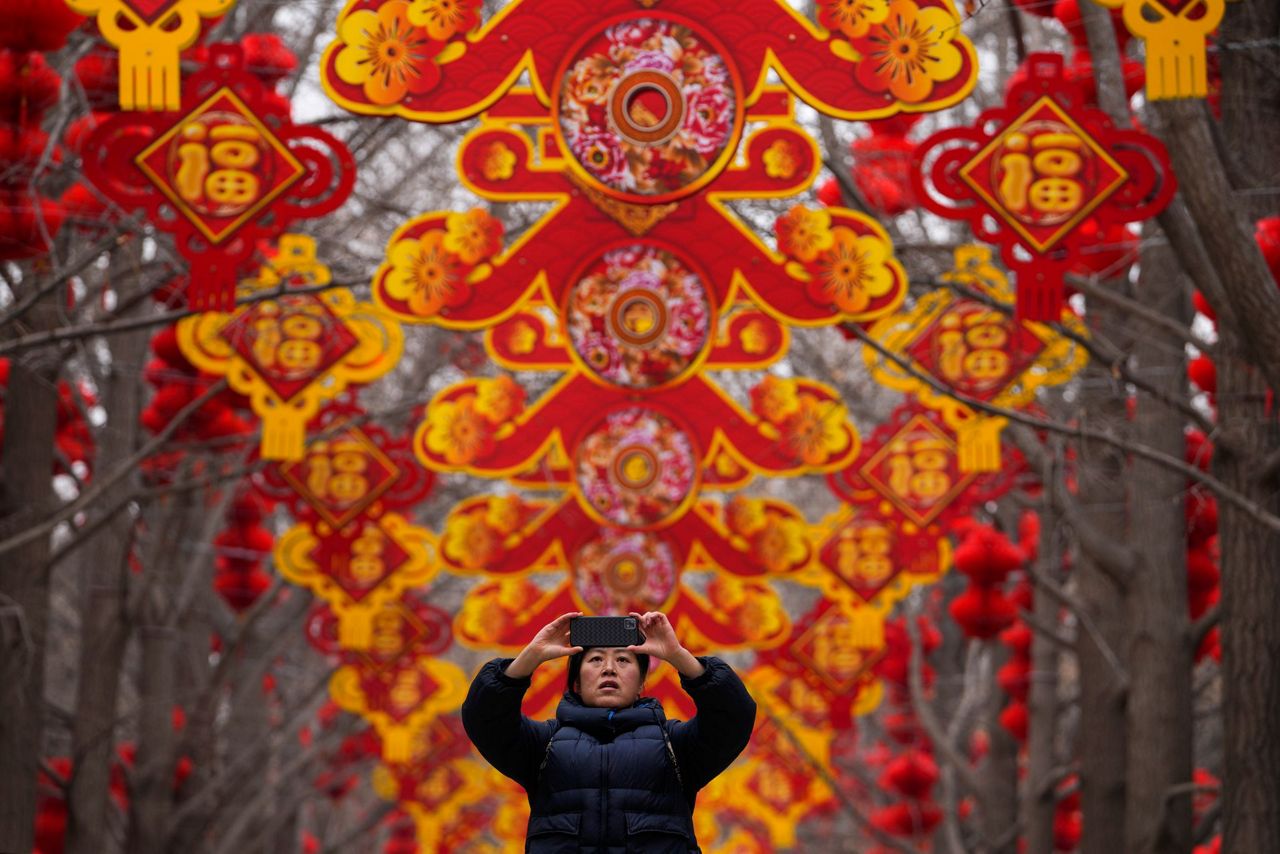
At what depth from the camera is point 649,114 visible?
984 cm

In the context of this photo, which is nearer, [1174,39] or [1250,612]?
[1174,39]

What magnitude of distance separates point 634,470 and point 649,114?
158 inches

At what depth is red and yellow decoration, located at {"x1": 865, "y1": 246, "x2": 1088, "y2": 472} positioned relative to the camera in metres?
12.5

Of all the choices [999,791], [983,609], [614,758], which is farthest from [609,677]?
[999,791]

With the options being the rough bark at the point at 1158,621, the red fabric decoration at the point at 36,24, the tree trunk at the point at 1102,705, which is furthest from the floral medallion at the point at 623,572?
the red fabric decoration at the point at 36,24

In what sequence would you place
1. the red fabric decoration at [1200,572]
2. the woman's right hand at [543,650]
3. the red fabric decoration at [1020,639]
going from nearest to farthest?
the woman's right hand at [543,650]
the red fabric decoration at [1200,572]
the red fabric decoration at [1020,639]

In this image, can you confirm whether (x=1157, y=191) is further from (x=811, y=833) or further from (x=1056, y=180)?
(x=811, y=833)

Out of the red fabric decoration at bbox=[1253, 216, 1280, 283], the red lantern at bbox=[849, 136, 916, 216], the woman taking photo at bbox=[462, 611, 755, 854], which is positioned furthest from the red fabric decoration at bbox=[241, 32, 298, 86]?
the woman taking photo at bbox=[462, 611, 755, 854]

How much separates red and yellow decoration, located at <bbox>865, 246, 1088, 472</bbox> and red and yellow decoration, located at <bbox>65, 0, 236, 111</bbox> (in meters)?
4.72

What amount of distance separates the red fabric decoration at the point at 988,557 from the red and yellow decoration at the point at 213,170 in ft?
22.8

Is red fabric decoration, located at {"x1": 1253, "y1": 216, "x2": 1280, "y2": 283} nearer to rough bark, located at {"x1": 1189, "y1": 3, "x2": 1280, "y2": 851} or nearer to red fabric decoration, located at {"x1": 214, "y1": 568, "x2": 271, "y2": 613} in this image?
rough bark, located at {"x1": 1189, "y1": 3, "x2": 1280, "y2": 851}

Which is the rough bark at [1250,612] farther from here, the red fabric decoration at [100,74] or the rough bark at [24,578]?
the rough bark at [24,578]

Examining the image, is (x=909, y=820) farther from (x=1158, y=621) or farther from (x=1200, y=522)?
(x=1158, y=621)

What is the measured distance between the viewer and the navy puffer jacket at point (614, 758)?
6449 millimetres
